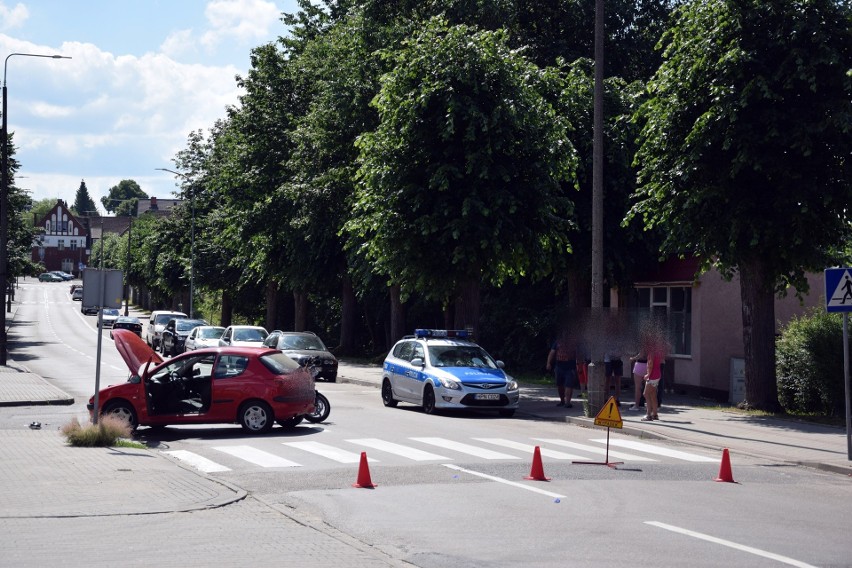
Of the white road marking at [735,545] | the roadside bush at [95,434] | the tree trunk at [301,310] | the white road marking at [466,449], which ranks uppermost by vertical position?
the tree trunk at [301,310]

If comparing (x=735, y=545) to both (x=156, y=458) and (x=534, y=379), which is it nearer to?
(x=156, y=458)

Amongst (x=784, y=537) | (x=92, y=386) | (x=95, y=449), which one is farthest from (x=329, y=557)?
(x=92, y=386)

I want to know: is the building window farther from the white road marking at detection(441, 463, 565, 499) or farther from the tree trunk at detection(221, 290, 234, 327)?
the tree trunk at detection(221, 290, 234, 327)

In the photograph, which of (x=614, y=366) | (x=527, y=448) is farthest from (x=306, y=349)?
(x=527, y=448)

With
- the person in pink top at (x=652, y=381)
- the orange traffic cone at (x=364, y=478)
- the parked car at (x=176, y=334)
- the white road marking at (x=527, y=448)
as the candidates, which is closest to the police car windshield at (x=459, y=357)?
the person in pink top at (x=652, y=381)

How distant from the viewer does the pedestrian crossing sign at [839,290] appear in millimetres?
15672

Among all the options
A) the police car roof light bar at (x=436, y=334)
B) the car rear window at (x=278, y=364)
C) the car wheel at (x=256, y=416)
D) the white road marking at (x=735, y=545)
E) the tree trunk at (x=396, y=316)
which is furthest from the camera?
the tree trunk at (x=396, y=316)

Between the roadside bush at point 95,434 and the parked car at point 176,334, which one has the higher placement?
the parked car at point 176,334

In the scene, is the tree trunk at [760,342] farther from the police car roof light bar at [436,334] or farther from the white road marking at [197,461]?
the white road marking at [197,461]

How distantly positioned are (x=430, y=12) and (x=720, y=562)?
1172 inches

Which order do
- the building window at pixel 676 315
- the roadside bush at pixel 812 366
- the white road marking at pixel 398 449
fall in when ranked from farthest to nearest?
1. the building window at pixel 676 315
2. the roadside bush at pixel 812 366
3. the white road marking at pixel 398 449

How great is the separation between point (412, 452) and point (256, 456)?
2325mm

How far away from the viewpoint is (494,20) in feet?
116

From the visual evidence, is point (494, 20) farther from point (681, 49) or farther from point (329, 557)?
point (329, 557)
